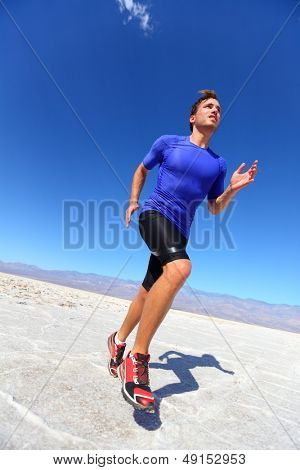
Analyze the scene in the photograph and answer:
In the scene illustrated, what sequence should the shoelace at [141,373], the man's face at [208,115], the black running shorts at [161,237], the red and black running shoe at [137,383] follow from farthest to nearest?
the man's face at [208,115] → the black running shorts at [161,237] → the shoelace at [141,373] → the red and black running shoe at [137,383]

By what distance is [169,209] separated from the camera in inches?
78.3

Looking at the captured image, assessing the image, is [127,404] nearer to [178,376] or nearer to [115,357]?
[115,357]

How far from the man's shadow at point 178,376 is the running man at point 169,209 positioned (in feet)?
0.45

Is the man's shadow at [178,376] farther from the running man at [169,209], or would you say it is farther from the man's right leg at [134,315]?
the man's right leg at [134,315]

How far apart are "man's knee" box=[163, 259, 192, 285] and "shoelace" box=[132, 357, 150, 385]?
452 mm

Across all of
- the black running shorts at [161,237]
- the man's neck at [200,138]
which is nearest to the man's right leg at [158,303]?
the black running shorts at [161,237]

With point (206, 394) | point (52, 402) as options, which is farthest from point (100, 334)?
point (52, 402)

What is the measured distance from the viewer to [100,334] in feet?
10.9

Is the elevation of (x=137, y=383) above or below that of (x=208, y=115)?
below

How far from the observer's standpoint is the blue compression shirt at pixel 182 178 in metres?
2.01

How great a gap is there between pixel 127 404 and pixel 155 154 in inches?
63.1

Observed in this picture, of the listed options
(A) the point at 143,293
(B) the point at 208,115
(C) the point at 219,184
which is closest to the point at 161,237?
(A) the point at 143,293

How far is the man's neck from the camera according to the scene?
2.23m
